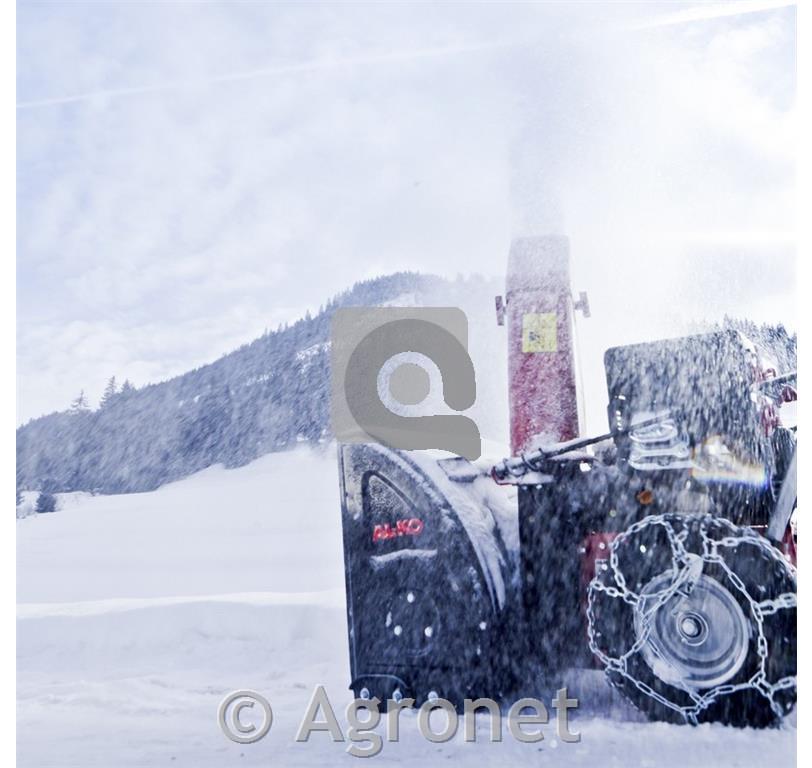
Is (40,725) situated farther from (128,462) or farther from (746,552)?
(128,462)

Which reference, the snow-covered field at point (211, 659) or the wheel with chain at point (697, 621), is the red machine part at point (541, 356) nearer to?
the wheel with chain at point (697, 621)

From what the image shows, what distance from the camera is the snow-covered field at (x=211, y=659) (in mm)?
2875

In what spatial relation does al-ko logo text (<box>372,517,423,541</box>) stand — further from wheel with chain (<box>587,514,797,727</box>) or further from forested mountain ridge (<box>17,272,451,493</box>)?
forested mountain ridge (<box>17,272,451,493</box>)

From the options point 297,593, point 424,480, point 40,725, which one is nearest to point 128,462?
point 297,593

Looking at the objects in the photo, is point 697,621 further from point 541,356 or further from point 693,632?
point 541,356

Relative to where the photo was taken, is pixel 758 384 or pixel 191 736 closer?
pixel 758 384

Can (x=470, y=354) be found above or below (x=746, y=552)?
above

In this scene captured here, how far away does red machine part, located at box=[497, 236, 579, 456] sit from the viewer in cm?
321

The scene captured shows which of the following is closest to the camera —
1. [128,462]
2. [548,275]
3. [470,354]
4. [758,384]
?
[758,384]

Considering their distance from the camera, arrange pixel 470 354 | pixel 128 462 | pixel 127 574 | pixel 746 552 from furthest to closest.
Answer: pixel 128 462, pixel 127 574, pixel 470 354, pixel 746 552

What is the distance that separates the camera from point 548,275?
10.9 ft

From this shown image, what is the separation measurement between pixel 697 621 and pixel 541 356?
128 cm

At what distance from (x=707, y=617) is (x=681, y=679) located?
27 cm

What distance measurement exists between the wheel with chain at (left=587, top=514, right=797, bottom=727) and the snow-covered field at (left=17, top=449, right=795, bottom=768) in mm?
125
